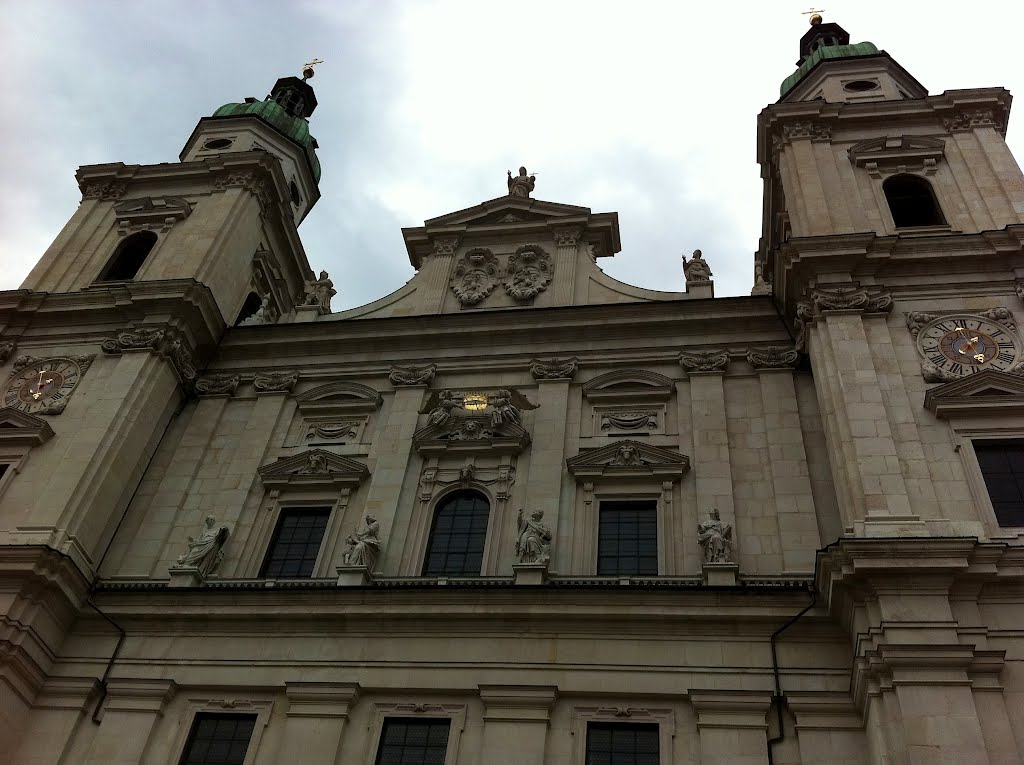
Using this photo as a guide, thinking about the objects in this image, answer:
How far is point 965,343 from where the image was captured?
19.0m

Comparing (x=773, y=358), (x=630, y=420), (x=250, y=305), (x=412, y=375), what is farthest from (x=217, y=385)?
(x=773, y=358)

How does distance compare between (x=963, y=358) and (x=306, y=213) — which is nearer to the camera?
(x=963, y=358)

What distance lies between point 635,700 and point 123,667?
9011 mm

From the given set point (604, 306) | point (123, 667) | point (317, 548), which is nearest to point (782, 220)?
point (604, 306)

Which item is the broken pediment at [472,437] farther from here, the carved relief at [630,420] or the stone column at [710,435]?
the stone column at [710,435]

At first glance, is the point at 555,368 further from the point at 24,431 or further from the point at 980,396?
the point at 24,431

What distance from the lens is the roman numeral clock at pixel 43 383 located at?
2186cm

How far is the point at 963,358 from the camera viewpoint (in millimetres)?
18703

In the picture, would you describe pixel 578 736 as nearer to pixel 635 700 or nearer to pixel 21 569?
pixel 635 700

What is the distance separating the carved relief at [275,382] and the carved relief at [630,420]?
24.7 ft

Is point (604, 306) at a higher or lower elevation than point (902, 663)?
higher

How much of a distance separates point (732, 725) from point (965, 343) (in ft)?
29.5

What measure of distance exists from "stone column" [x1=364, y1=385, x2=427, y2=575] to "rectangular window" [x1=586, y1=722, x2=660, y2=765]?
4.83 meters

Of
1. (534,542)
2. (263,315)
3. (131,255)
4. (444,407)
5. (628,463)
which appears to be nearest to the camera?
(534,542)
